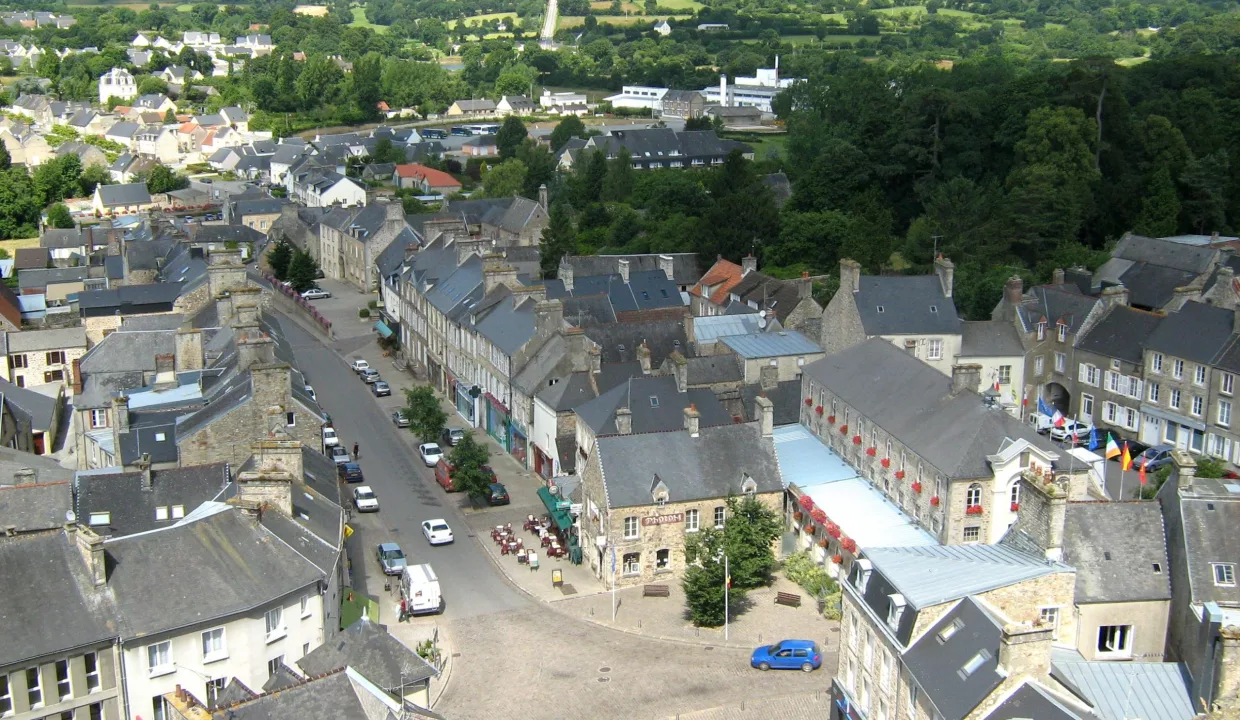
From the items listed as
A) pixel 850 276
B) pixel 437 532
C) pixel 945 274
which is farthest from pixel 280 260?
pixel 945 274

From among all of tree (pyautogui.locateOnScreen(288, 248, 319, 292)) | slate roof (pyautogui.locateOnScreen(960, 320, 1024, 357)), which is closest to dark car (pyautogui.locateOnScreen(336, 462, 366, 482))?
slate roof (pyautogui.locateOnScreen(960, 320, 1024, 357))

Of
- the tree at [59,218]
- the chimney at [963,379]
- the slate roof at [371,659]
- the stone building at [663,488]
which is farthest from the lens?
the tree at [59,218]

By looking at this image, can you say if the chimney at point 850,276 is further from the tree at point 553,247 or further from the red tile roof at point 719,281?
the tree at point 553,247

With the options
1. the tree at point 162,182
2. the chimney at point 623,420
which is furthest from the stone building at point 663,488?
the tree at point 162,182

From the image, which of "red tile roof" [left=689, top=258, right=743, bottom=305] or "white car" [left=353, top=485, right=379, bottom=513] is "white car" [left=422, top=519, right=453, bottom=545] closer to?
"white car" [left=353, top=485, right=379, bottom=513]

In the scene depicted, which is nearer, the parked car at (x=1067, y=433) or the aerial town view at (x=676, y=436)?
the aerial town view at (x=676, y=436)

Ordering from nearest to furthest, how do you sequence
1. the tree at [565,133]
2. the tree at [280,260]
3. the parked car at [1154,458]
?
1. the parked car at [1154,458]
2. the tree at [280,260]
3. the tree at [565,133]

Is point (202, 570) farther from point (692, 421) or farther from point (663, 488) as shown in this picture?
point (692, 421)
